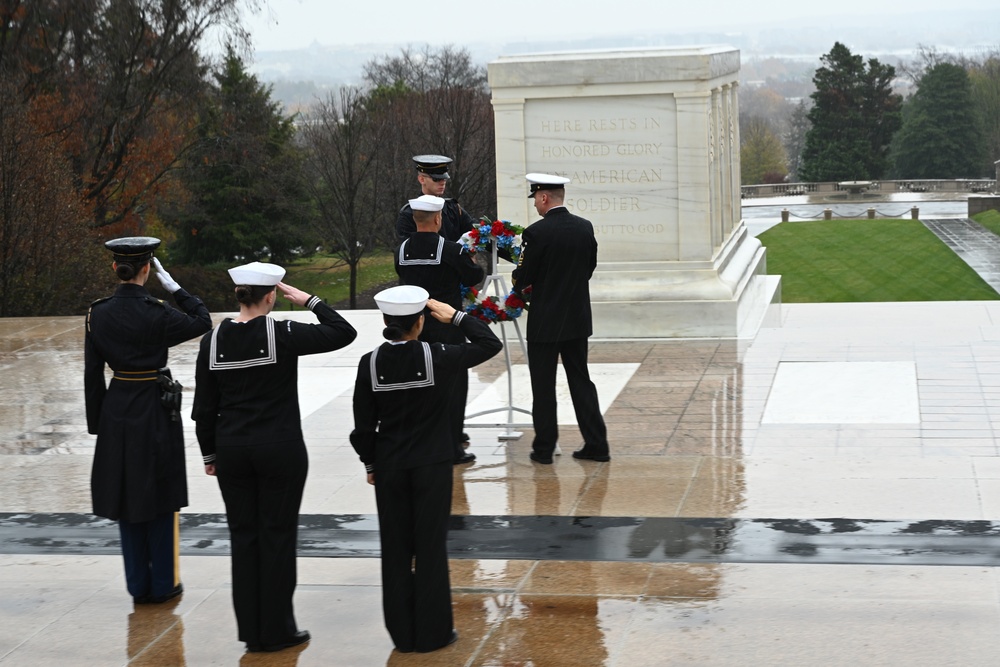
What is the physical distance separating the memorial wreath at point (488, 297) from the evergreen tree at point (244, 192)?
38.5 meters

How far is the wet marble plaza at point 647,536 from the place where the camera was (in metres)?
5.62

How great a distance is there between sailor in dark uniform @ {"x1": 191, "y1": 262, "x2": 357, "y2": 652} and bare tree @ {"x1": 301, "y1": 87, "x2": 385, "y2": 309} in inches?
1543

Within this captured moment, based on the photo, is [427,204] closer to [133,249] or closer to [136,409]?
[133,249]

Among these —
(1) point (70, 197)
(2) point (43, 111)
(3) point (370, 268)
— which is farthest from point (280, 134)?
(1) point (70, 197)

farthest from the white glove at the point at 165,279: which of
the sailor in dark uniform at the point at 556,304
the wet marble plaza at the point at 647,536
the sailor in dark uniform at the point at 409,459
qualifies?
the sailor in dark uniform at the point at 556,304

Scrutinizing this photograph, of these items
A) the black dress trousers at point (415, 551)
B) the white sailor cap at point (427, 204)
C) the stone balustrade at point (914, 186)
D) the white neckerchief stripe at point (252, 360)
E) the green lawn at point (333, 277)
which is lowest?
the green lawn at point (333, 277)

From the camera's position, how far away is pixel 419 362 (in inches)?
214

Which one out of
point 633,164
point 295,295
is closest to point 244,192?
point 633,164

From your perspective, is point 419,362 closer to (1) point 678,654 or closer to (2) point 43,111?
(1) point 678,654

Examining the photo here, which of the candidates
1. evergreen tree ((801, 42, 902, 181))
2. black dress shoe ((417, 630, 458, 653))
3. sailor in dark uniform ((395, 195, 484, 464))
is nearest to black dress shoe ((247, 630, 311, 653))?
black dress shoe ((417, 630, 458, 653))

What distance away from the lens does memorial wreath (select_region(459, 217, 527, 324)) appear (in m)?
8.55

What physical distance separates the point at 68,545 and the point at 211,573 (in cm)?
102

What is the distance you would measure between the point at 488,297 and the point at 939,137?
278ft

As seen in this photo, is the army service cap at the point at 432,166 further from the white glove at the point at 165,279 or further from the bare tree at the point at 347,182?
the bare tree at the point at 347,182
